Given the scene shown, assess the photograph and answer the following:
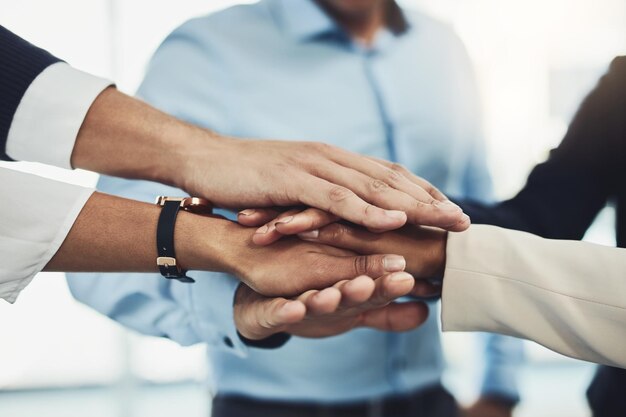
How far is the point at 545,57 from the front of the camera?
1.39 m

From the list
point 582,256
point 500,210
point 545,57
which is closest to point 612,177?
point 500,210

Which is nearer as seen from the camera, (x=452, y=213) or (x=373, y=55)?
(x=452, y=213)

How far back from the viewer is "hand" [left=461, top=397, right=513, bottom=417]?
39.9 inches

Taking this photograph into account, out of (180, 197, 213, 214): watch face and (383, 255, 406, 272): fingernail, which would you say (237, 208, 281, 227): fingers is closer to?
(180, 197, 213, 214): watch face

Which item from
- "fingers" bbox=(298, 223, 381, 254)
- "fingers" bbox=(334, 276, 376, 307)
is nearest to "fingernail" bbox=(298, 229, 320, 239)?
"fingers" bbox=(298, 223, 381, 254)

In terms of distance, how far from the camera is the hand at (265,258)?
1.85 ft

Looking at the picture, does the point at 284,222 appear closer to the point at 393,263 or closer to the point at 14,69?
the point at 393,263

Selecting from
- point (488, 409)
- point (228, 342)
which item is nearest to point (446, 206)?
point (228, 342)

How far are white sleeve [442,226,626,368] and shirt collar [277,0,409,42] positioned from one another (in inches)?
20.0

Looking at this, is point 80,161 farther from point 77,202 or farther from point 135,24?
point 135,24

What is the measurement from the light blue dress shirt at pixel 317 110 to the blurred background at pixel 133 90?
13cm

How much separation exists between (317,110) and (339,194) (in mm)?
396

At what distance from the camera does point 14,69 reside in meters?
0.66

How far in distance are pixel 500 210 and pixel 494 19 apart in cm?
64
